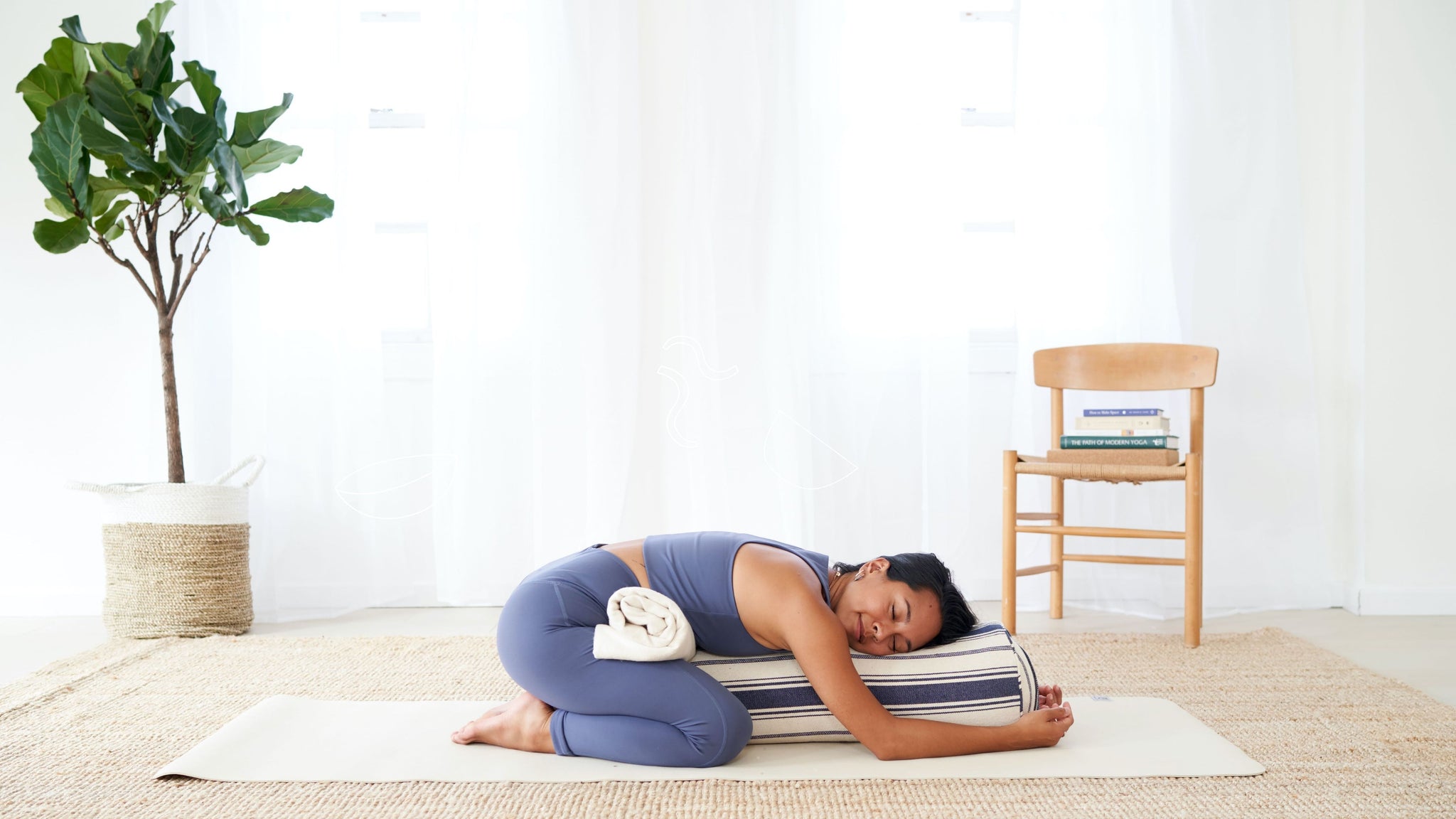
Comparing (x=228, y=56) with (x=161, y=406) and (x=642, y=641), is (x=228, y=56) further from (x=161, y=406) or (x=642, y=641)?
(x=642, y=641)

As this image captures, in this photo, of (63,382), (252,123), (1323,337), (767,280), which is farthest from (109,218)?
(1323,337)

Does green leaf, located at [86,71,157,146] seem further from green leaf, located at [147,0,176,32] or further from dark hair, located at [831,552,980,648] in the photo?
dark hair, located at [831,552,980,648]

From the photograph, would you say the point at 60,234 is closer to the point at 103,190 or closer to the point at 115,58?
the point at 103,190

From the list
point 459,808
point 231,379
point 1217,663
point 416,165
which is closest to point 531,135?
point 416,165

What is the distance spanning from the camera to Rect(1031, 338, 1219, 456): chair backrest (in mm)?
2727

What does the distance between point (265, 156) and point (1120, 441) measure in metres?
2.40

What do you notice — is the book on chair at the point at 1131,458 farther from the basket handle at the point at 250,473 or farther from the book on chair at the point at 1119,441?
the basket handle at the point at 250,473

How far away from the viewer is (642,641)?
157 cm

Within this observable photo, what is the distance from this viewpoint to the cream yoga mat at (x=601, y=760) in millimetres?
1572

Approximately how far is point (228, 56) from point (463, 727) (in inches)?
88.7

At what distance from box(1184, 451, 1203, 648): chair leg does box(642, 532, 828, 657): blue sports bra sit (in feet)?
4.09

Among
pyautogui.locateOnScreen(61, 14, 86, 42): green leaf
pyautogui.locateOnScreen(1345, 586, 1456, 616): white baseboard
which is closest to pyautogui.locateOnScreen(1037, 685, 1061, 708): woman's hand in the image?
pyautogui.locateOnScreen(1345, 586, 1456, 616): white baseboard

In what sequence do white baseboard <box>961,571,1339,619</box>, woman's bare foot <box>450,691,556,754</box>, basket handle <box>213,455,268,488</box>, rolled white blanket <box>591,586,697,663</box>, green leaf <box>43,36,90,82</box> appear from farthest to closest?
1. white baseboard <box>961,571,1339,619</box>
2. basket handle <box>213,455,268,488</box>
3. green leaf <box>43,36,90,82</box>
4. woman's bare foot <box>450,691,556,754</box>
5. rolled white blanket <box>591,586,697,663</box>

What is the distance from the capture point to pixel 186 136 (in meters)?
2.57
